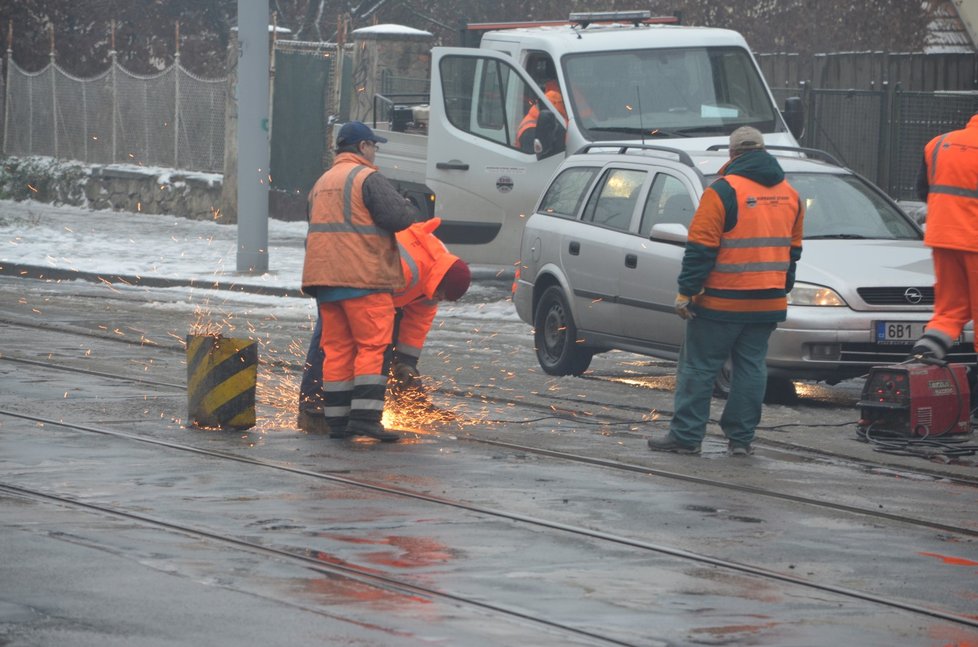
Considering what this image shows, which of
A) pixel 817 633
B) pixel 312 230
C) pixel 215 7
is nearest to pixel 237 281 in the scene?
pixel 312 230

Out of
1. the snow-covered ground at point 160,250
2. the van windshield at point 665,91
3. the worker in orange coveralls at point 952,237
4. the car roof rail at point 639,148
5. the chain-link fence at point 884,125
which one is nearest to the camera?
the worker in orange coveralls at point 952,237

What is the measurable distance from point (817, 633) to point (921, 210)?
52.5 feet

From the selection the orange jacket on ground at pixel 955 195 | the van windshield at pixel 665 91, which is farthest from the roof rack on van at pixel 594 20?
the orange jacket on ground at pixel 955 195

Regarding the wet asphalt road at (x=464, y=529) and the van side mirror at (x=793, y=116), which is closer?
the wet asphalt road at (x=464, y=529)

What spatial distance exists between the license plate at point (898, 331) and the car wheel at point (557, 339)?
251cm

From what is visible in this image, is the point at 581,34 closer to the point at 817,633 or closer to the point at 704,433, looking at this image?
the point at 704,433

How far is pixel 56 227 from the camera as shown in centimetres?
2688

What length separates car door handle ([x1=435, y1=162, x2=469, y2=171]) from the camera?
1823 centimetres

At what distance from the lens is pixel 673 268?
1218cm

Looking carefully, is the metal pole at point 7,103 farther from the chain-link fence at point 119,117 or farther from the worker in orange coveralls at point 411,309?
the worker in orange coveralls at point 411,309

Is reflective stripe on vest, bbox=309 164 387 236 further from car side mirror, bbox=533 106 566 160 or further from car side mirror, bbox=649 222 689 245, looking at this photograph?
car side mirror, bbox=533 106 566 160

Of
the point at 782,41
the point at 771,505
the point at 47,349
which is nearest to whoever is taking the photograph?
the point at 771,505

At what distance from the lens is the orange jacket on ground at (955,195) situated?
34.4 ft

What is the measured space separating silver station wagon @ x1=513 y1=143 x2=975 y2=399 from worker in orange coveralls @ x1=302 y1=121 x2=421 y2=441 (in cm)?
222
